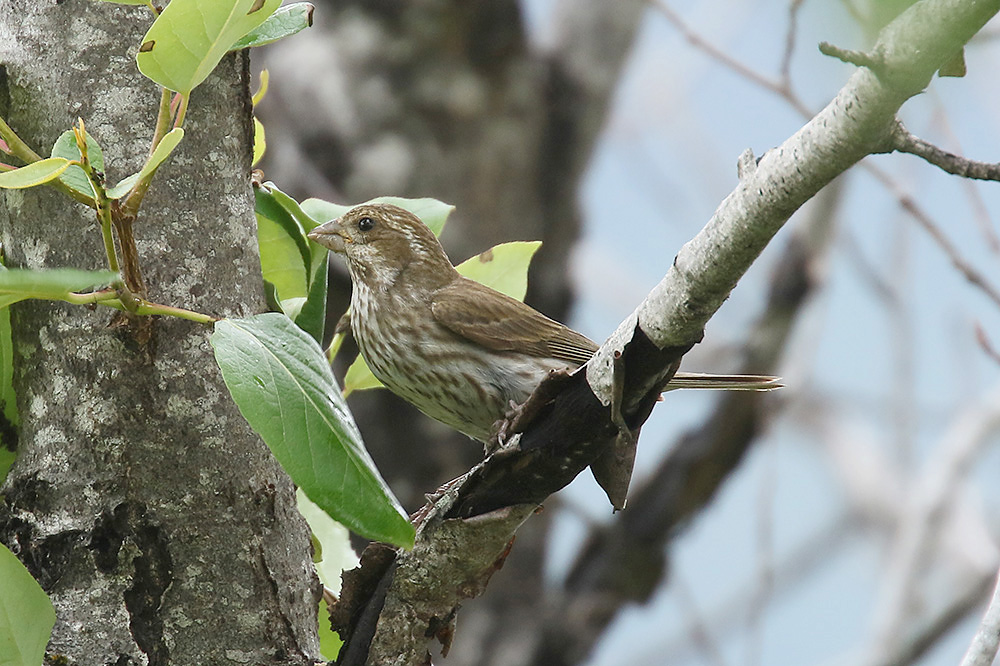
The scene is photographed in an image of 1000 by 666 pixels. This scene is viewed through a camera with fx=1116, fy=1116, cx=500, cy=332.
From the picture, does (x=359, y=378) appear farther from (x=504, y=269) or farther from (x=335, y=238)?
(x=335, y=238)

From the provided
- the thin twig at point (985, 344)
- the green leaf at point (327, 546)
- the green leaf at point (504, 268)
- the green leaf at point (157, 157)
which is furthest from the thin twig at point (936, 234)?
the green leaf at point (157, 157)

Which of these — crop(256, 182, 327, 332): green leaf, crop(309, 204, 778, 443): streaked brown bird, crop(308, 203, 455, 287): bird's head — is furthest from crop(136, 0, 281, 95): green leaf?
crop(308, 203, 455, 287): bird's head

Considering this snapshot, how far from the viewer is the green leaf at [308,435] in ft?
5.48

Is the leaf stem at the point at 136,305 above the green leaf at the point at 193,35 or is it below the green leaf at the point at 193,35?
below

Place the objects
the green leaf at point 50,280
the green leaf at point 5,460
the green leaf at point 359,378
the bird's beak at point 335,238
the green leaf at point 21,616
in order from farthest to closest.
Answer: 1. the bird's beak at point 335,238
2. the green leaf at point 359,378
3. the green leaf at point 5,460
4. the green leaf at point 21,616
5. the green leaf at point 50,280

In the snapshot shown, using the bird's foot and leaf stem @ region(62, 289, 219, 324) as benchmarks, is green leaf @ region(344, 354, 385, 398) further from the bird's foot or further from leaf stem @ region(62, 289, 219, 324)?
the bird's foot

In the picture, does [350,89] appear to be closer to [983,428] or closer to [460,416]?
[460,416]

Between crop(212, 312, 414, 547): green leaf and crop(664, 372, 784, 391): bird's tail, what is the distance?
5.96ft

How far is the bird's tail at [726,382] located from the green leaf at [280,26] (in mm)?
1815

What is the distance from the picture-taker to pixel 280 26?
1.92 m

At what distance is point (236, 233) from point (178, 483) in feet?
1.63

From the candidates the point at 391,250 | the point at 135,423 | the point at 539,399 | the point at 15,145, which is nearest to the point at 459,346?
the point at 391,250

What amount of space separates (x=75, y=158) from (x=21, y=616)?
72 centimetres

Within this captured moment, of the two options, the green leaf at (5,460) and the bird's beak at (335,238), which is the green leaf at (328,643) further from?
the bird's beak at (335,238)
